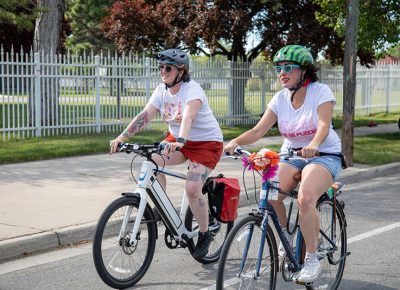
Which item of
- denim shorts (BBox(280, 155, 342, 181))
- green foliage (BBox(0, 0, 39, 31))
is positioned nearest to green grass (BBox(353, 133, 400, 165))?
green foliage (BBox(0, 0, 39, 31))

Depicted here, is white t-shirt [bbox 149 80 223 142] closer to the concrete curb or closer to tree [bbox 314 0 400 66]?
the concrete curb

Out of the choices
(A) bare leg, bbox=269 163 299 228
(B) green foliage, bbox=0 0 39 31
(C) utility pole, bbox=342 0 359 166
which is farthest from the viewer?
(B) green foliage, bbox=0 0 39 31

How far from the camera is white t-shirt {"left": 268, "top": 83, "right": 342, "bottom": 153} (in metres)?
5.18

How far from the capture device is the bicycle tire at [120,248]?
532 centimetres

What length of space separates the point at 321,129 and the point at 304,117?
212 millimetres

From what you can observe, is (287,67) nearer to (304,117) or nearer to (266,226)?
(304,117)

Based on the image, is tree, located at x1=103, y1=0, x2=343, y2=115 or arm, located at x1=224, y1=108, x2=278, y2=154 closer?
arm, located at x1=224, y1=108, x2=278, y2=154

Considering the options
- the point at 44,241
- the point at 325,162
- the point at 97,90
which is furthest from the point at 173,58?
the point at 97,90

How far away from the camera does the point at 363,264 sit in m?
6.44

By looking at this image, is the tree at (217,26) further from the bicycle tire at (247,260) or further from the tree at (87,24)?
the tree at (87,24)

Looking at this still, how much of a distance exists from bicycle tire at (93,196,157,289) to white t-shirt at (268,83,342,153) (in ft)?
4.13

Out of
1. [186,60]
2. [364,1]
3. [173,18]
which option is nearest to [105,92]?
[173,18]

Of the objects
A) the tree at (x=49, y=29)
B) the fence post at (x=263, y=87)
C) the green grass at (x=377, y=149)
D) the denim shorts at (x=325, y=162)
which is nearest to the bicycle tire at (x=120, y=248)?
the denim shorts at (x=325, y=162)

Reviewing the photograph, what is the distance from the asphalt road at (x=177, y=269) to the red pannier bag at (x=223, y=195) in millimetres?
515
